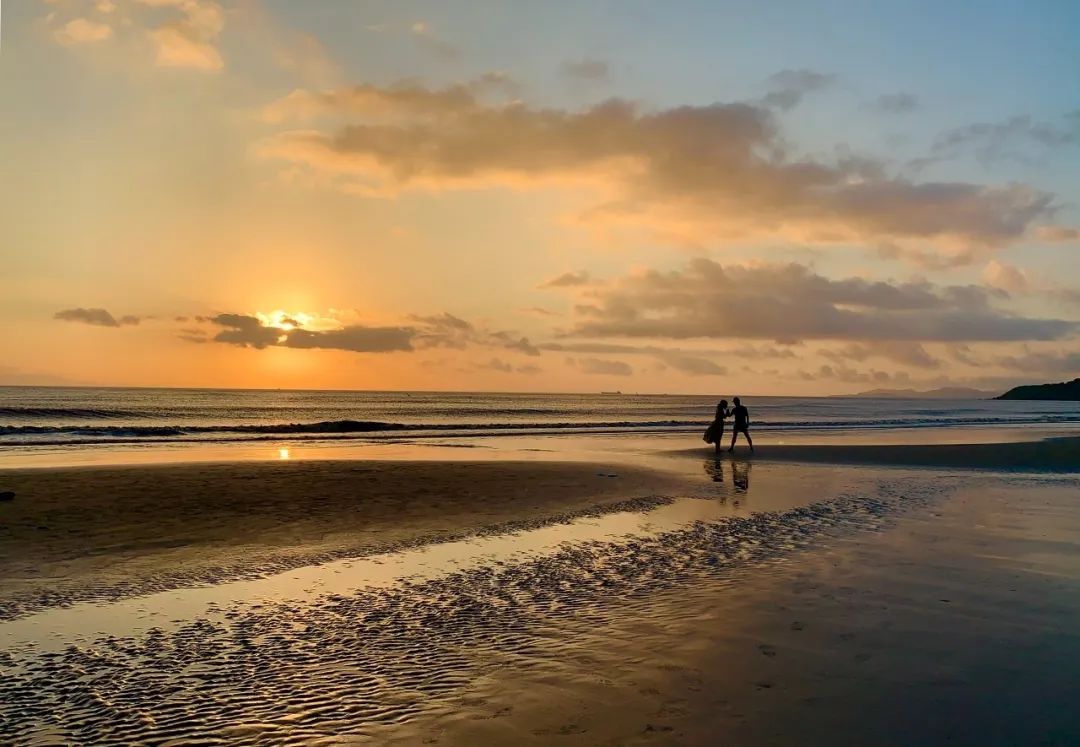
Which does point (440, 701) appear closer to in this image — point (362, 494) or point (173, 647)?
point (173, 647)

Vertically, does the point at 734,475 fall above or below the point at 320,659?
below

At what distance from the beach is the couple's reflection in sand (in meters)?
0.92

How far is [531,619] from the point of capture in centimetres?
931

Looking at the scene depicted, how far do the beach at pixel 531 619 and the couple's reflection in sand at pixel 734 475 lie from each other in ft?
3.00

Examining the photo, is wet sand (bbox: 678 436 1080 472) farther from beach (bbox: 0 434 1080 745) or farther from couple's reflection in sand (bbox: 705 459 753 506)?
beach (bbox: 0 434 1080 745)

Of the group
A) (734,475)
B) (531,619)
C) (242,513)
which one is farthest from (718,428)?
(531,619)

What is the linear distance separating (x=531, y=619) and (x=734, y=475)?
768 inches

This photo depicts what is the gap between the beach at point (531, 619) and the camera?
20.8ft

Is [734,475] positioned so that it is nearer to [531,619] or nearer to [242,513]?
[242,513]

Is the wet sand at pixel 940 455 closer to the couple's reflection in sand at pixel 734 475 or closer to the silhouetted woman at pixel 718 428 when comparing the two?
the silhouetted woman at pixel 718 428

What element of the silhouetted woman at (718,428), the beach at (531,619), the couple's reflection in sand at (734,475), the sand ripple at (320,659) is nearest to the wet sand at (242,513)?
the beach at (531,619)

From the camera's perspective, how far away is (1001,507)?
19.4 meters

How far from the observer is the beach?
6332 millimetres

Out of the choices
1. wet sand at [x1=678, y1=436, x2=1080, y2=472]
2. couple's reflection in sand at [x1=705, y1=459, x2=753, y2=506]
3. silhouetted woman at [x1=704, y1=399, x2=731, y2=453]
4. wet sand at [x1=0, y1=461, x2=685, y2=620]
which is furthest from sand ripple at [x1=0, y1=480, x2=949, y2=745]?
silhouetted woman at [x1=704, y1=399, x2=731, y2=453]
